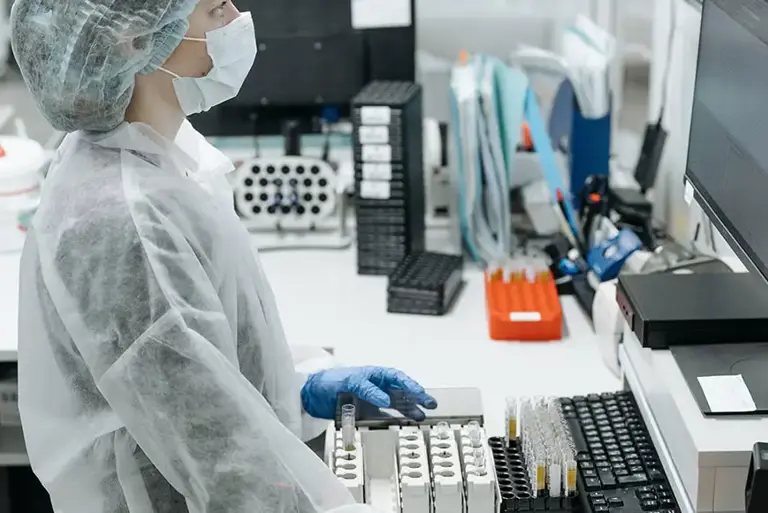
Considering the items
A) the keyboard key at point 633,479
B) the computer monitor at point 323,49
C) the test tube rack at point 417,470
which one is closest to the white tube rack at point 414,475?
the test tube rack at point 417,470

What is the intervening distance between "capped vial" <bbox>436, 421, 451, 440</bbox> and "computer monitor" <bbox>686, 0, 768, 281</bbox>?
1.38 feet

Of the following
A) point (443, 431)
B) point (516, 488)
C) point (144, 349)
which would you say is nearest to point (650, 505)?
point (516, 488)

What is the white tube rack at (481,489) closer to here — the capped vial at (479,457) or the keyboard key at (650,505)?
the capped vial at (479,457)

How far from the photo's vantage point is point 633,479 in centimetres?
129

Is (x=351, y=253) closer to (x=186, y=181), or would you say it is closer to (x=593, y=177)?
(x=593, y=177)

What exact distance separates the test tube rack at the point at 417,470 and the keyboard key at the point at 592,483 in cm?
11

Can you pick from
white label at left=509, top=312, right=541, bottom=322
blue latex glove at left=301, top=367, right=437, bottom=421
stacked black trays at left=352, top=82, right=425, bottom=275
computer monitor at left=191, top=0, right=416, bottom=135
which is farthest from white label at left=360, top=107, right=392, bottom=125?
blue latex glove at left=301, top=367, right=437, bottom=421

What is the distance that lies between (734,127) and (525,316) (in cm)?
59

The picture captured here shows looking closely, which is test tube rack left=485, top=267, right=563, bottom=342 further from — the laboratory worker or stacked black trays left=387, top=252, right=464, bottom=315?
the laboratory worker

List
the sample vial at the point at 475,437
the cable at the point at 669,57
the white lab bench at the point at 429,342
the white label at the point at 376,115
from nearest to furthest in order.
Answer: the sample vial at the point at 475,437
the white lab bench at the point at 429,342
the white label at the point at 376,115
the cable at the point at 669,57

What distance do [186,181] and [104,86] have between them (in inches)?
5.5

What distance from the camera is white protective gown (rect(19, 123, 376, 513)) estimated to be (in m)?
1.14

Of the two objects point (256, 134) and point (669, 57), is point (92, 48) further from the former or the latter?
point (669, 57)

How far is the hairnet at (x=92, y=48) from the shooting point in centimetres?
115
